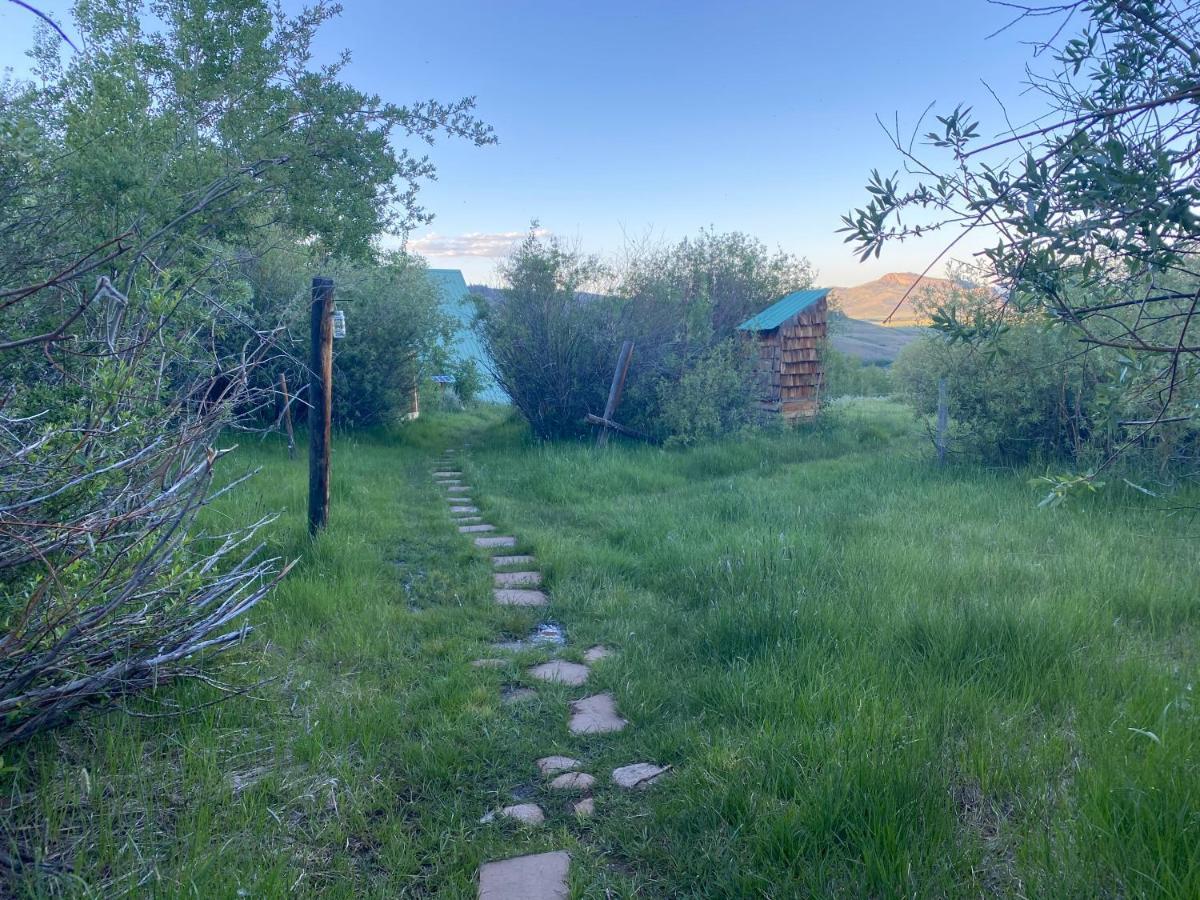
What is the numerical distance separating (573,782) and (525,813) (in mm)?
Answer: 256

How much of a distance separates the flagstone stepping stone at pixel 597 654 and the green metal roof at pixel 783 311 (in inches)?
417

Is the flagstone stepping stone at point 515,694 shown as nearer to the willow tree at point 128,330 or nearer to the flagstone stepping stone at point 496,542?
the willow tree at point 128,330

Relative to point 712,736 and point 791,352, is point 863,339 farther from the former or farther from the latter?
point 712,736

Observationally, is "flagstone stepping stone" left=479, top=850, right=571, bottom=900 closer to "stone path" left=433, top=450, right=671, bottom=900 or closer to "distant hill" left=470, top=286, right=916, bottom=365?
"stone path" left=433, top=450, right=671, bottom=900

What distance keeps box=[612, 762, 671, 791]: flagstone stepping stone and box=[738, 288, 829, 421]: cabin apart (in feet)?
36.7

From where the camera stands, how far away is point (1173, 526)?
5738mm

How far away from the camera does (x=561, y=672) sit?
12.9 feet

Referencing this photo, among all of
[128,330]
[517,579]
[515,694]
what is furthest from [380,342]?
[515,694]

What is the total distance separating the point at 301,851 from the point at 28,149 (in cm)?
425

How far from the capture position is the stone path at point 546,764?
239 centimetres

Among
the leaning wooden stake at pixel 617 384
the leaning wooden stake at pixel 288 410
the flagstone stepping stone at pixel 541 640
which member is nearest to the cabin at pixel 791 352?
the leaning wooden stake at pixel 617 384

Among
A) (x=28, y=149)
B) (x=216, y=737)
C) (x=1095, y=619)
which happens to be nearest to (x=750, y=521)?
(x=1095, y=619)

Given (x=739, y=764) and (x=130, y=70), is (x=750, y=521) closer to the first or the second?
(x=739, y=764)

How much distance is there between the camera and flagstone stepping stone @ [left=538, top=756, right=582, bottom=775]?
3024 mm
